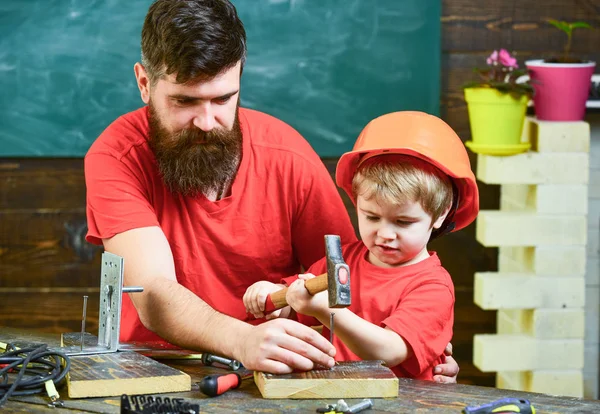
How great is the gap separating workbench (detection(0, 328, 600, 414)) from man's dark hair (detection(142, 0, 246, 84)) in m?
0.79

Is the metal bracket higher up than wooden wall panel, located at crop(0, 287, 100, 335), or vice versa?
the metal bracket

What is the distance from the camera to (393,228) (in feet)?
6.95

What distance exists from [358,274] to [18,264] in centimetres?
206

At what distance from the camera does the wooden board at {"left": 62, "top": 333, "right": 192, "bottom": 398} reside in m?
1.75

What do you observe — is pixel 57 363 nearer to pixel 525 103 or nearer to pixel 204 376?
pixel 204 376

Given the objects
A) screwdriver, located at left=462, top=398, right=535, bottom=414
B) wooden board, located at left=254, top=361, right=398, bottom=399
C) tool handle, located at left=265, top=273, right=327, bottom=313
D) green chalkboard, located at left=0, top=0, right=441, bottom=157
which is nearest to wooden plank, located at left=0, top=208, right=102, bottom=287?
green chalkboard, located at left=0, top=0, right=441, bottom=157

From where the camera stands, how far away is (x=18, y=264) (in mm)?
3863

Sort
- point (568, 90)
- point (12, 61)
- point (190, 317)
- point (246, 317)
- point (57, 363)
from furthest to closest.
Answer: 1. point (12, 61)
2. point (568, 90)
3. point (246, 317)
4. point (190, 317)
5. point (57, 363)

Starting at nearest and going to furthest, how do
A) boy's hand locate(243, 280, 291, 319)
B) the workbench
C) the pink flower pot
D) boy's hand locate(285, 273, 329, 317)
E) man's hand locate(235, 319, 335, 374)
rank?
the workbench, man's hand locate(235, 319, 335, 374), boy's hand locate(285, 273, 329, 317), boy's hand locate(243, 280, 291, 319), the pink flower pot

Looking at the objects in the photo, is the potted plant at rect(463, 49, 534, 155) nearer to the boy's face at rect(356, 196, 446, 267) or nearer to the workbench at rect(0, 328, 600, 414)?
the boy's face at rect(356, 196, 446, 267)

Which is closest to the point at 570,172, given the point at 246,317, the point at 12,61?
the point at 246,317

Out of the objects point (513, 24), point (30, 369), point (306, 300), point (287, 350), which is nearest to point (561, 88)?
point (513, 24)

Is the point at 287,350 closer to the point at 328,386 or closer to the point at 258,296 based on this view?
the point at 328,386

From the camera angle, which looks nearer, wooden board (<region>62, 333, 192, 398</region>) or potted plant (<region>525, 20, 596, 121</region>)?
wooden board (<region>62, 333, 192, 398</region>)
